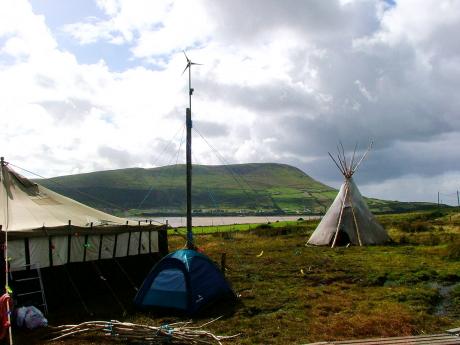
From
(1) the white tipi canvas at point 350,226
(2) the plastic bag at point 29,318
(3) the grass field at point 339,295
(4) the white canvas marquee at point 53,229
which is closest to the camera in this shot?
(3) the grass field at point 339,295

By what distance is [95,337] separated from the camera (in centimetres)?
1144

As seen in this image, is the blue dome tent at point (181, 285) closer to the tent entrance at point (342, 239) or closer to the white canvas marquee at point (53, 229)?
the white canvas marquee at point (53, 229)

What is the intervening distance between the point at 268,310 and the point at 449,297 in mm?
6441

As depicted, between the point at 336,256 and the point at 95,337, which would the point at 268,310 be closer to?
the point at 95,337

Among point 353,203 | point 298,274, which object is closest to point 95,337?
point 298,274

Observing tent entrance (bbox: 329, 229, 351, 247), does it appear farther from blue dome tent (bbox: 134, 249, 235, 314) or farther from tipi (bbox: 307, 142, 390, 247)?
blue dome tent (bbox: 134, 249, 235, 314)

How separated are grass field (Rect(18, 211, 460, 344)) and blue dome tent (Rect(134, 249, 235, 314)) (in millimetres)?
560

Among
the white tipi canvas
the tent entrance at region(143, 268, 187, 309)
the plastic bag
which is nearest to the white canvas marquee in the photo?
the plastic bag

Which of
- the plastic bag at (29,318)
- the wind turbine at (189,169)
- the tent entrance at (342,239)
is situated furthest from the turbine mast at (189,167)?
the tent entrance at (342,239)

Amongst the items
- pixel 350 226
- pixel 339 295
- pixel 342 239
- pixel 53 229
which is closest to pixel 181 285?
pixel 53 229

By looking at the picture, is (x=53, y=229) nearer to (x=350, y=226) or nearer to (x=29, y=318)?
(x=29, y=318)

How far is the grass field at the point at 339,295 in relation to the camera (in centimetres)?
1182

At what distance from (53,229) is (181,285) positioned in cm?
450

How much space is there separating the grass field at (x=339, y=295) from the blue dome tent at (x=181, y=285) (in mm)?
560
